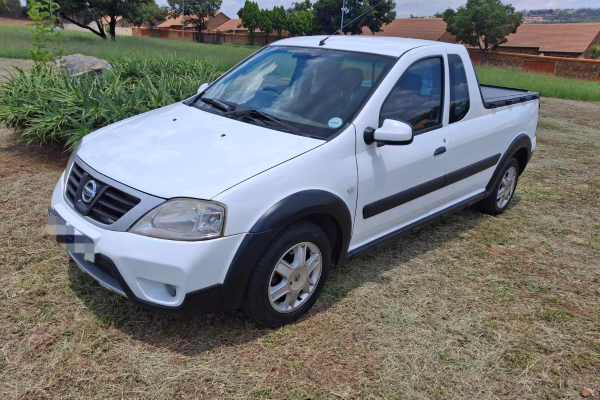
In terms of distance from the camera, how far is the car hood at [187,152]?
259cm

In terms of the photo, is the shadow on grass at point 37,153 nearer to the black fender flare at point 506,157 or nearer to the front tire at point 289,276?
the front tire at point 289,276

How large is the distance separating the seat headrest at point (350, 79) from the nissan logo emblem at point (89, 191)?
1750 mm

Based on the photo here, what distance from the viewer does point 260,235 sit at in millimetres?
2598

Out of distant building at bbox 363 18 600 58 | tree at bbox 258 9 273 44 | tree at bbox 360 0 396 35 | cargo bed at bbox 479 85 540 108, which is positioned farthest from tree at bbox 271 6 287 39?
cargo bed at bbox 479 85 540 108

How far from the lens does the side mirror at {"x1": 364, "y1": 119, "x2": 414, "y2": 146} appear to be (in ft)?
9.90

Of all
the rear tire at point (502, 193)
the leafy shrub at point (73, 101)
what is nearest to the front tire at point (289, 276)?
the rear tire at point (502, 193)

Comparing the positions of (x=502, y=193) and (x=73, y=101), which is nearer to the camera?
(x=502, y=193)

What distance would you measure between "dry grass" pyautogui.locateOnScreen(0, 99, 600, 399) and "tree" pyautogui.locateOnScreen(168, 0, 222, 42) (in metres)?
83.8

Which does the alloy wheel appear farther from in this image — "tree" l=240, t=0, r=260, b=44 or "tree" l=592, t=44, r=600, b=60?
"tree" l=240, t=0, r=260, b=44

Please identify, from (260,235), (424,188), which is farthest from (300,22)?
(260,235)

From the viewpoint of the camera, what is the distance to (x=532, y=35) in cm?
6100

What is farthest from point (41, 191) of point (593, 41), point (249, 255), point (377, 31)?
point (377, 31)

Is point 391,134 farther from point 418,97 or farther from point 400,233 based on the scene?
point 400,233

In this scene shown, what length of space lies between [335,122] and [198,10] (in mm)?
86828
